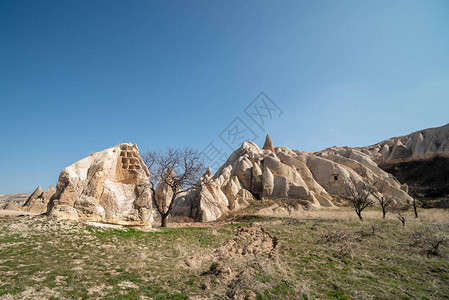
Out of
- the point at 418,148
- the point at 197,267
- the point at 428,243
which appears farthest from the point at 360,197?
the point at 418,148

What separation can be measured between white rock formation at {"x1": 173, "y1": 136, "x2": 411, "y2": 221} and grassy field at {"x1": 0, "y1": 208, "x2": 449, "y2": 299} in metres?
12.7

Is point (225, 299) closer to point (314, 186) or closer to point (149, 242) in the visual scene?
point (149, 242)

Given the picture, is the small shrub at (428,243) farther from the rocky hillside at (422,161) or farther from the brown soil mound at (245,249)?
the rocky hillside at (422,161)

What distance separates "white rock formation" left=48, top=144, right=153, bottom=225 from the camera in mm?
9531

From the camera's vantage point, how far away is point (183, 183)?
53.0ft

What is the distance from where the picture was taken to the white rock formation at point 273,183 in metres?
22.5

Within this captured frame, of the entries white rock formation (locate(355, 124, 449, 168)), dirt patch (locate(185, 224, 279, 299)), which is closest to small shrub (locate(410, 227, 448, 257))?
dirt patch (locate(185, 224, 279, 299))

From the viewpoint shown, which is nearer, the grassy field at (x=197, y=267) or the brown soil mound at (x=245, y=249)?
the grassy field at (x=197, y=267)

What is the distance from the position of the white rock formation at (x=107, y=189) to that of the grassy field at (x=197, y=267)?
3.48 ft

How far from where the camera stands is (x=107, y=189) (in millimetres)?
10844

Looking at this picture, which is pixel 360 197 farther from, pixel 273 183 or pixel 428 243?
pixel 428 243

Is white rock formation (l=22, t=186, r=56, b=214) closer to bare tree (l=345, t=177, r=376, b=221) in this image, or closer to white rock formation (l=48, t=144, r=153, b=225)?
white rock formation (l=48, t=144, r=153, b=225)

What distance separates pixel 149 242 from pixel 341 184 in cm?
3013

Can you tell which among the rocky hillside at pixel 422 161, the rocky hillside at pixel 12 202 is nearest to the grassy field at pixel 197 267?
the rocky hillside at pixel 12 202
